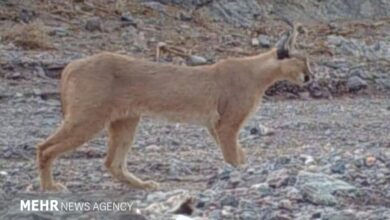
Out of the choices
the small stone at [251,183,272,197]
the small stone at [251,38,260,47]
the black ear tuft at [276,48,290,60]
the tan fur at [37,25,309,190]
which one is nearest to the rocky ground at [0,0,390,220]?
the small stone at [251,183,272,197]

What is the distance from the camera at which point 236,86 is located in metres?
11.7

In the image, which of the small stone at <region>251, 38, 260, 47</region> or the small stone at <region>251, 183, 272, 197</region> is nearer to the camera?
the small stone at <region>251, 183, 272, 197</region>

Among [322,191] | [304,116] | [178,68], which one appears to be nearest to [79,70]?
[178,68]

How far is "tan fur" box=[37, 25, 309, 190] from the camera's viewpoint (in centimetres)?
1039

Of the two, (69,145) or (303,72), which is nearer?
(69,145)

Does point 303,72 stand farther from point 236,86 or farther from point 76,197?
point 76,197

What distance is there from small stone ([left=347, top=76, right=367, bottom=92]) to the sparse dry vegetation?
407 cm

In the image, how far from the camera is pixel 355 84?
18.6 metres

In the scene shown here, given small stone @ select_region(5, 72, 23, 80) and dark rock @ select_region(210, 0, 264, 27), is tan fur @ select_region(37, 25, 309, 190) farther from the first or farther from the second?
dark rock @ select_region(210, 0, 264, 27)

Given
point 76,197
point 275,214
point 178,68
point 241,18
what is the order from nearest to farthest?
point 275,214, point 76,197, point 178,68, point 241,18

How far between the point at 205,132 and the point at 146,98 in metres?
3.29

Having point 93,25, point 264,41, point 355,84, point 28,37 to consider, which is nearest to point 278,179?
point 355,84

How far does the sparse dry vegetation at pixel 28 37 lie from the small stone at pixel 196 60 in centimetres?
190

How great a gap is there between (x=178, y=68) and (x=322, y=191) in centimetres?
284
